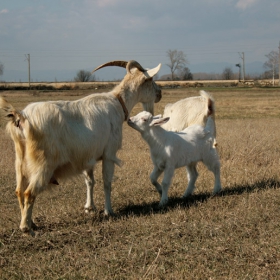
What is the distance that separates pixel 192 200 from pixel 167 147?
1002 millimetres

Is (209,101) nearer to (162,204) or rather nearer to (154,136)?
(154,136)

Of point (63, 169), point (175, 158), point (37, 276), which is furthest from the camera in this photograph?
point (175, 158)

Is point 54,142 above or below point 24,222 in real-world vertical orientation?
above

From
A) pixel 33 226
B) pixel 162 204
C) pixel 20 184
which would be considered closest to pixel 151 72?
pixel 162 204

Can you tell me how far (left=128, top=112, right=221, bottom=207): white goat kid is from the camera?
24.2 ft

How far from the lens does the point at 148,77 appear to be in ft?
25.8

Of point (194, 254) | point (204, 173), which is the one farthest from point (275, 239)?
point (204, 173)

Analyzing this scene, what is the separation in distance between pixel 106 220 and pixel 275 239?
240 cm

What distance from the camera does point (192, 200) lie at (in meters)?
7.67

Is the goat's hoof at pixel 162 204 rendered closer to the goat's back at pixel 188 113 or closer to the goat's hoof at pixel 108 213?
the goat's hoof at pixel 108 213

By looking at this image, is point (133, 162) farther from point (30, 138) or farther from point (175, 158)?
point (30, 138)

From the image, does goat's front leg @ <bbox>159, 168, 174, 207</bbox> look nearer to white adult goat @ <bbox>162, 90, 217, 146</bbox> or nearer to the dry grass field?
the dry grass field

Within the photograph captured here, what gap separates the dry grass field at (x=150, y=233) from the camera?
4.60 m

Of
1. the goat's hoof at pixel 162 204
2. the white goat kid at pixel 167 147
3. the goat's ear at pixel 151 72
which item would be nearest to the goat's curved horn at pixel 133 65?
the goat's ear at pixel 151 72
